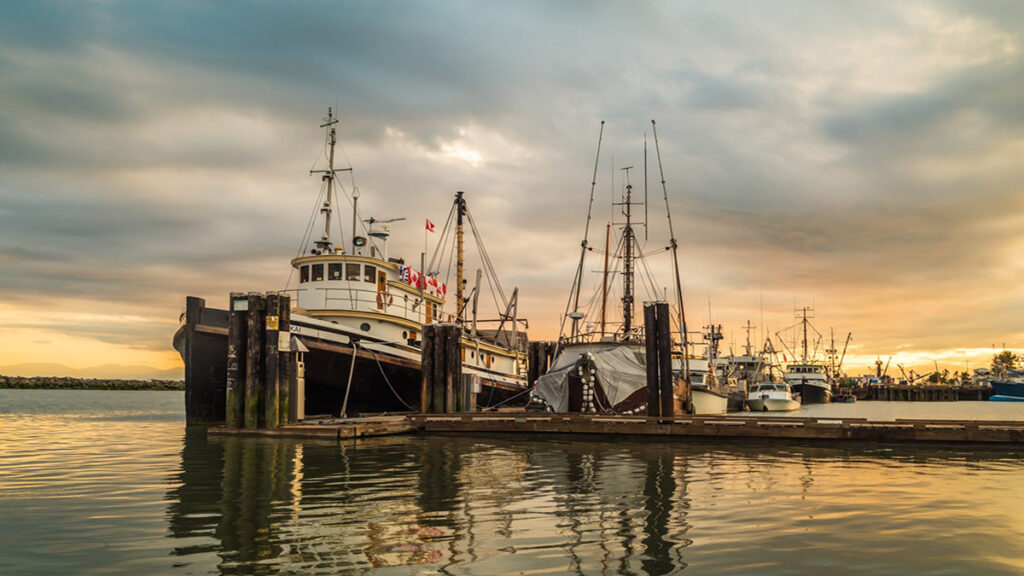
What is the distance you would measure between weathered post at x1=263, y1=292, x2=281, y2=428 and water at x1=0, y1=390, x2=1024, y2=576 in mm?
2767

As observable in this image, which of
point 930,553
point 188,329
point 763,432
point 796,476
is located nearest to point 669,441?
point 763,432

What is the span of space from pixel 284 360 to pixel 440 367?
261 inches

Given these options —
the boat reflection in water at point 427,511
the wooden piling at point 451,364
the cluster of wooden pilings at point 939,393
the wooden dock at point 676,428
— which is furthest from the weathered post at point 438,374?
the cluster of wooden pilings at point 939,393

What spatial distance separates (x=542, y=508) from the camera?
413 inches

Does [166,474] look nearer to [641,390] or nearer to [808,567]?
[808,567]

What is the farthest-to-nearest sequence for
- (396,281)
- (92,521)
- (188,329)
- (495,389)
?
(495,389) < (396,281) < (188,329) < (92,521)

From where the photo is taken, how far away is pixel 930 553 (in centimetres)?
800

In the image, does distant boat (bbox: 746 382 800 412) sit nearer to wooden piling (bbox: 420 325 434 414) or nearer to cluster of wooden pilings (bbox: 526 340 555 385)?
cluster of wooden pilings (bbox: 526 340 555 385)

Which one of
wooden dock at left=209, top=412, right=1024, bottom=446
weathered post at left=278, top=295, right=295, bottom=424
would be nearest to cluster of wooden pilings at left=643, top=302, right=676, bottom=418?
wooden dock at left=209, top=412, right=1024, bottom=446

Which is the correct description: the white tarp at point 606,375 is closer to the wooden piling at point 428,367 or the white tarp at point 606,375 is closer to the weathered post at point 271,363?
the wooden piling at point 428,367

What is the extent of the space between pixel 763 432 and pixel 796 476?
6.24m

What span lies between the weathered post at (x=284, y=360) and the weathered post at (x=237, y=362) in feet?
4.15

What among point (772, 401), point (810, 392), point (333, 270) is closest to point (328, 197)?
point (333, 270)

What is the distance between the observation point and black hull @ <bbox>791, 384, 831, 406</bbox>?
93.8 m
